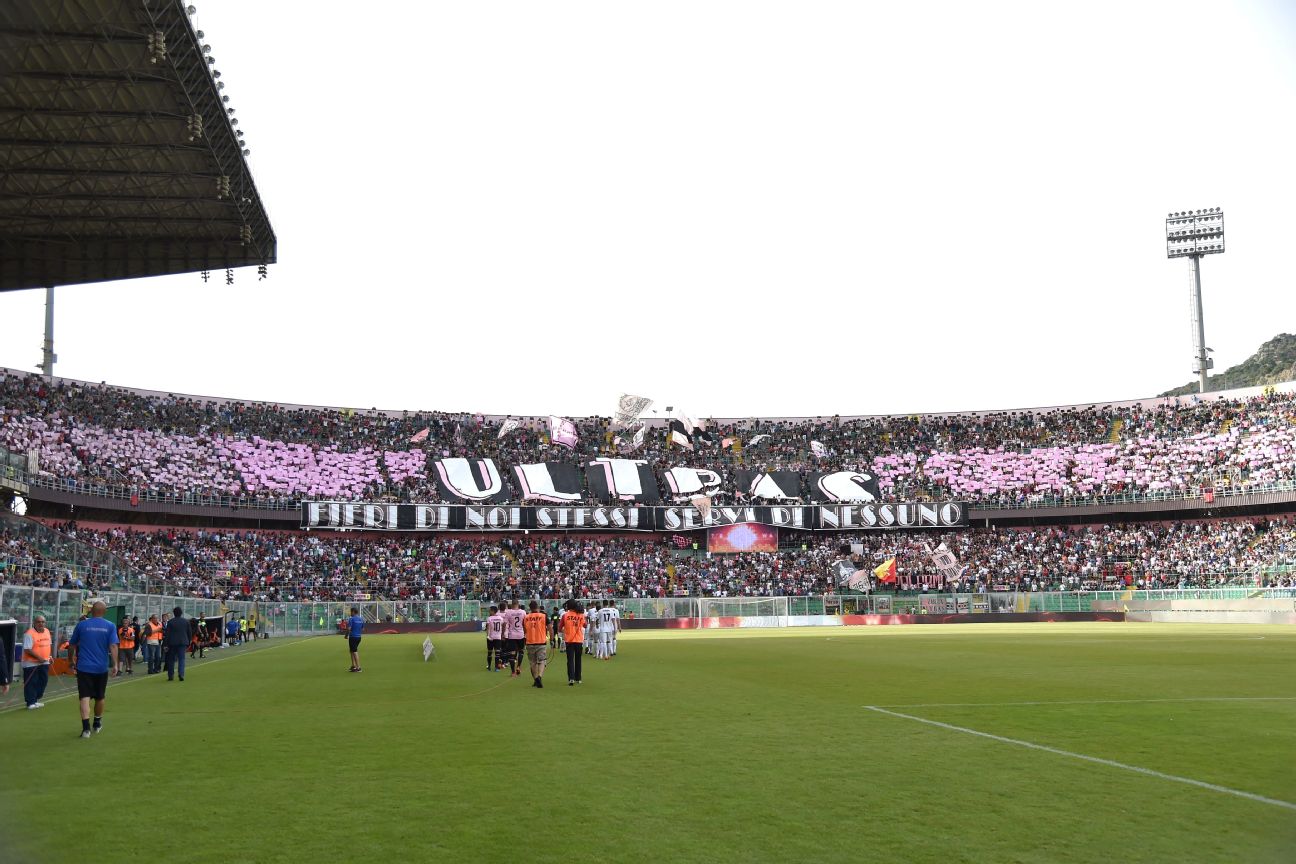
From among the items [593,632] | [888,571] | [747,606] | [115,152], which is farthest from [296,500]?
[593,632]

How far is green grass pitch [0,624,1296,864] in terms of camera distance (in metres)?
8.09

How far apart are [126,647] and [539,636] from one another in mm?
14399

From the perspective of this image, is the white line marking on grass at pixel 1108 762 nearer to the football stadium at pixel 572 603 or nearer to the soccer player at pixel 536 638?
the football stadium at pixel 572 603

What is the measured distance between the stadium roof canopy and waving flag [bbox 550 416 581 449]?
41.6 m

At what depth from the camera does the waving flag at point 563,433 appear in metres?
81.1

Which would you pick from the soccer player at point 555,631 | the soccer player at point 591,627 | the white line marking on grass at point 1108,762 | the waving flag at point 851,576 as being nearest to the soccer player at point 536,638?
the white line marking on grass at point 1108,762

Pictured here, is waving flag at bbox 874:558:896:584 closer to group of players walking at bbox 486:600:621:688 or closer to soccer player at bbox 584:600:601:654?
group of players walking at bbox 486:600:621:688

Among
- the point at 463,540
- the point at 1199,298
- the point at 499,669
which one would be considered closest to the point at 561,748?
the point at 499,669

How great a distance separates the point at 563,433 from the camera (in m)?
81.6

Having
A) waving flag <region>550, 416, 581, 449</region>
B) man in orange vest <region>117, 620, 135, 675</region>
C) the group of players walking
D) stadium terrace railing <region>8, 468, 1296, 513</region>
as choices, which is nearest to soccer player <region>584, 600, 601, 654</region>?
the group of players walking

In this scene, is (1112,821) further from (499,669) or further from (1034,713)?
(499,669)

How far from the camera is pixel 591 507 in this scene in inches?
2955

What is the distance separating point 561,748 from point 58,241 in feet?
109

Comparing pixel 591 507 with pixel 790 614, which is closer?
pixel 790 614
